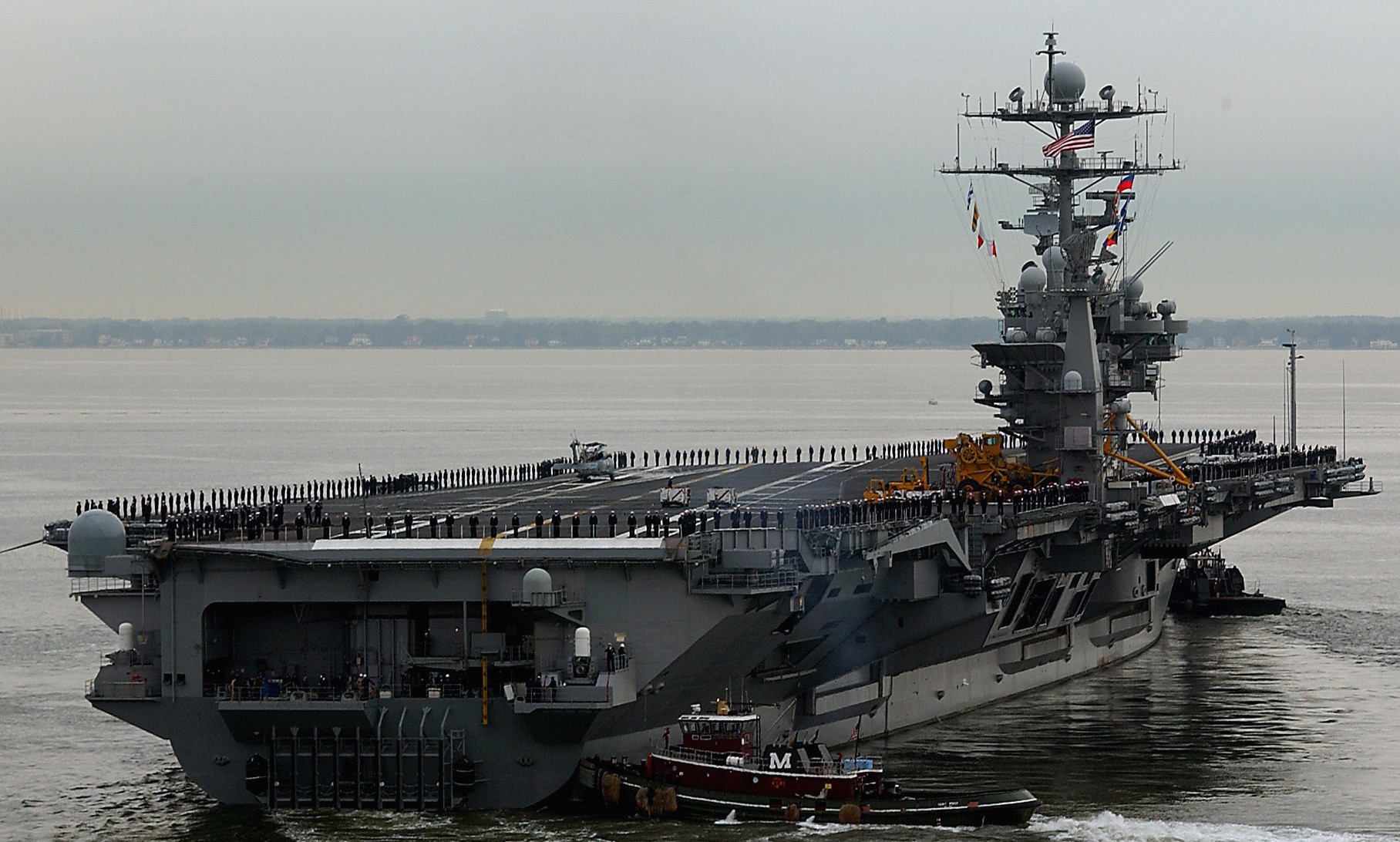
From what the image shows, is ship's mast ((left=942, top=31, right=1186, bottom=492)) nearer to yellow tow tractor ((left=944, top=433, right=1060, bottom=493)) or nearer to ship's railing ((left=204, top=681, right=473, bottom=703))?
→ yellow tow tractor ((left=944, top=433, right=1060, bottom=493))

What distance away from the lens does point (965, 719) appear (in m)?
36.8

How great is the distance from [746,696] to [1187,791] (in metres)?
6.54

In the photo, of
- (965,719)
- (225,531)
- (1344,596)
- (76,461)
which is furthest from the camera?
(76,461)

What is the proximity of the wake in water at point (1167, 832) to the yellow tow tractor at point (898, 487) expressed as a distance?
8601 mm

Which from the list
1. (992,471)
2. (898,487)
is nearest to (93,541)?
(898,487)

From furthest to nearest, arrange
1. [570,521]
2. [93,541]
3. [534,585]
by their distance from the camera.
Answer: [570,521] → [93,541] → [534,585]

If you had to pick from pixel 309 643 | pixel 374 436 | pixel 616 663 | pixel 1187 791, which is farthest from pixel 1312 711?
pixel 374 436

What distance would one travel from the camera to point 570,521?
109ft

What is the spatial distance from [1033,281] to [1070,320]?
7.36 feet

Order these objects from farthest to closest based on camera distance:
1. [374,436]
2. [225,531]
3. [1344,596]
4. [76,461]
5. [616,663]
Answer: [374,436] < [76,461] < [1344,596] < [225,531] < [616,663]

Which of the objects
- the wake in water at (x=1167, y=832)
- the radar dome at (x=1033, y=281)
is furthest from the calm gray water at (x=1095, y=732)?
the radar dome at (x=1033, y=281)

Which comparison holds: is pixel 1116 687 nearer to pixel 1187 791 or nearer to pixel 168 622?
pixel 1187 791

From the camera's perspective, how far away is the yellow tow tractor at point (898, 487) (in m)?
36.3

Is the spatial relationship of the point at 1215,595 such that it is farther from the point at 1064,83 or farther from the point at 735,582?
the point at 735,582
